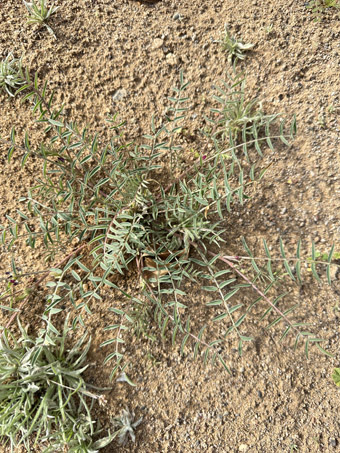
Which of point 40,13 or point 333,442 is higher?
point 40,13

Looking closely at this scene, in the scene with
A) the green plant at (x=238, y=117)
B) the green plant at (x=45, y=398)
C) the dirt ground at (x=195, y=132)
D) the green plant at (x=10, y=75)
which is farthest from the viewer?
the green plant at (x=10, y=75)

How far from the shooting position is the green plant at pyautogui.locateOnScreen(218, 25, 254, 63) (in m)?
2.56

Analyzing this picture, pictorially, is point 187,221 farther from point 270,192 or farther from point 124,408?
point 124,408

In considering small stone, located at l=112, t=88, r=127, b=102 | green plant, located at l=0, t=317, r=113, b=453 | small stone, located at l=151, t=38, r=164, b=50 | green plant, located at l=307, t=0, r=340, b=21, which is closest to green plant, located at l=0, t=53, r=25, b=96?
small stone, located at l=112, t=88, r=127, b=102

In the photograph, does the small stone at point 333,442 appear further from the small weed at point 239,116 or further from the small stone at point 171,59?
the small stone at point 171,59

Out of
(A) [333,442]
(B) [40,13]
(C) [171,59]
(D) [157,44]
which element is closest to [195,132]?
(C) [171,59]

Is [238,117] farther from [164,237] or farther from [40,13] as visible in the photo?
[40,13]

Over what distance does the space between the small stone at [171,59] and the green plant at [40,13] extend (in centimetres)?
89

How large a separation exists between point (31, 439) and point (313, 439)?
69.8 inches

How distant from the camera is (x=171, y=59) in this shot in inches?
103

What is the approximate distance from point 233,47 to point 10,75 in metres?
1.64

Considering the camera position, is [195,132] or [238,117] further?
[195,132]

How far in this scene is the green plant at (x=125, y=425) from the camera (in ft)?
7.15

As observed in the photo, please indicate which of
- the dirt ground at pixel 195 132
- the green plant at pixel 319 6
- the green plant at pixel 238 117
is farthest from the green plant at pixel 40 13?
the green plant at pixel 319 6
